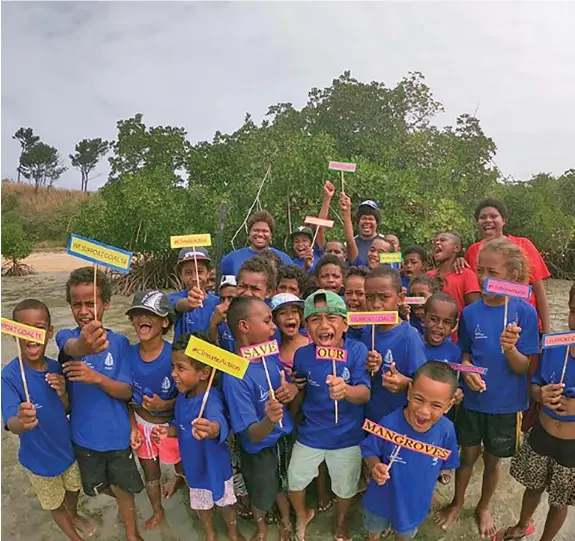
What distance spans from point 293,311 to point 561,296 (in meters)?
13.2

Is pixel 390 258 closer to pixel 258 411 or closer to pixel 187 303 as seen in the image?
pixel 187 303

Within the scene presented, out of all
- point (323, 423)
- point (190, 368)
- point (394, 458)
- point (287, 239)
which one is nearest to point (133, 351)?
point (190, 368)

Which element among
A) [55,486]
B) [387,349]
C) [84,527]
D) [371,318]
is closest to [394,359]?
[387,349]

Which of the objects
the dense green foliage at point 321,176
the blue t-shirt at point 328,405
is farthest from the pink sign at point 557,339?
the dense green foliage at point 321,176

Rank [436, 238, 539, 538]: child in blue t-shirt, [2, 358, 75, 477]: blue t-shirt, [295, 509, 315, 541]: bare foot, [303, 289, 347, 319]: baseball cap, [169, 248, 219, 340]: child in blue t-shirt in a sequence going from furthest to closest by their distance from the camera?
[169, 248, 219, 340]: child in blue t-shirt < [295, 509, 315, 541]: bare foot < [436, 238, 539, 538]: child in blue t-shirt < [303, 289, 347, 319]: baseball cap < [2, 358, 75, 477]: blue t-shirt

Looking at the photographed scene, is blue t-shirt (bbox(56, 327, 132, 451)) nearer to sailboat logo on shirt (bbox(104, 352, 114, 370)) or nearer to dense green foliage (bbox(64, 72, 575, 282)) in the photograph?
sailboat logo on shirt (bbox(104, 352, 114, 370))

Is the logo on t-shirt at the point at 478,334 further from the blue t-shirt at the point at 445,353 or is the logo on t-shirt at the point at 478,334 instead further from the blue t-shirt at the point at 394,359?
the blue t-shirt at the point at 394,359

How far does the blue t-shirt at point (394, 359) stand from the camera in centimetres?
273

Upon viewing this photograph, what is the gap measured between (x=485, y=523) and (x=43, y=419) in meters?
2.85

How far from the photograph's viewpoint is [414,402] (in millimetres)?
2363

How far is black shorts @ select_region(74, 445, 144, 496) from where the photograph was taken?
108 inches

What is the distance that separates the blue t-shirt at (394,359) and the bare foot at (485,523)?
1.04m

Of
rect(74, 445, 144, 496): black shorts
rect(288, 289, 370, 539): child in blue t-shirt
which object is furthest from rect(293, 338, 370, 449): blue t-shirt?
rect(74, 445, 144, 496): black shorts

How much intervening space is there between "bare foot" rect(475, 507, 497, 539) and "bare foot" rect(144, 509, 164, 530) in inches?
83.9
